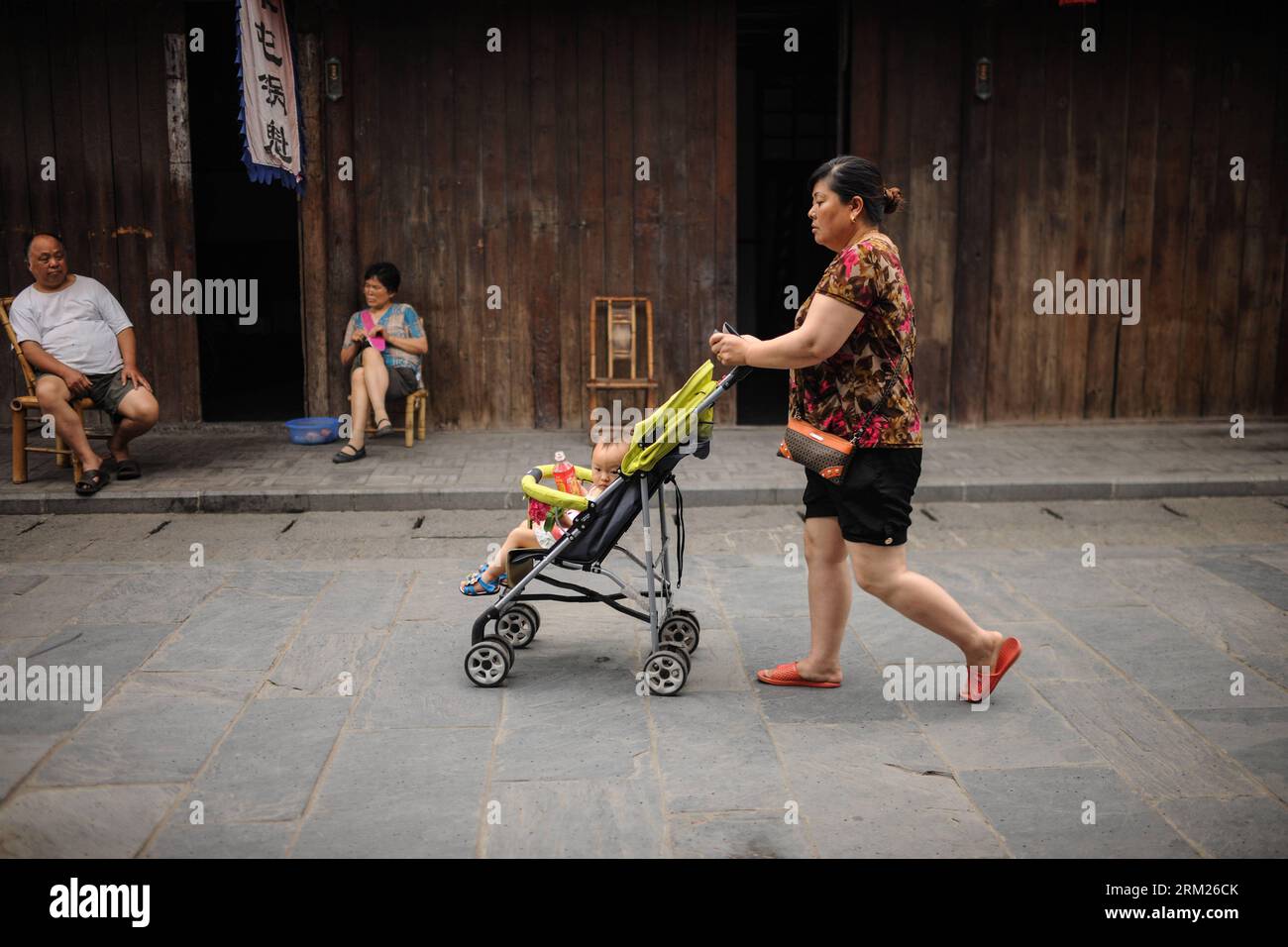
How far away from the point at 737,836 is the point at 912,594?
120 cm

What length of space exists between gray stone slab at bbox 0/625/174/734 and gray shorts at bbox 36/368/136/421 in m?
3.27

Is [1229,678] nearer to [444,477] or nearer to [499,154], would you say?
[444,477]

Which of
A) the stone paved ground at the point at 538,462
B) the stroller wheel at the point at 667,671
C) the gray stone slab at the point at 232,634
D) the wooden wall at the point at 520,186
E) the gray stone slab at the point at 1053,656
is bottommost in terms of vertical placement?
the gray stone slab at the point at 1053,656

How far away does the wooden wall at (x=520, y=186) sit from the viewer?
966cm

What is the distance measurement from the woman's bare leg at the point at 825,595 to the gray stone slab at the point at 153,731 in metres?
2.13

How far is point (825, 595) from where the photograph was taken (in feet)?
14.9

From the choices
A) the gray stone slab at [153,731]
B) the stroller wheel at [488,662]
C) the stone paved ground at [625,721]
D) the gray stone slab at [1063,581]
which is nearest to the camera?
the stone paved ground at [625,721]

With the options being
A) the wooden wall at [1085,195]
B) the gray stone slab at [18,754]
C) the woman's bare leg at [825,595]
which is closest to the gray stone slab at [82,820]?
the gray stone slab at [18,754]

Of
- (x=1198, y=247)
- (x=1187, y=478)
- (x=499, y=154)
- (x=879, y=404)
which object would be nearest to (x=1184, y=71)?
(x=1198, y=247)

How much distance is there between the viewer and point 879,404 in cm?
419

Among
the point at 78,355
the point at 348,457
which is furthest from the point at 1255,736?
the point at 78,355

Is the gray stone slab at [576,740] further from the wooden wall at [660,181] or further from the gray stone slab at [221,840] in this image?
the wooden wall at [660,181]

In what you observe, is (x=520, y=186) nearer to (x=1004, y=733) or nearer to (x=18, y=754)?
(x=18, y=754)

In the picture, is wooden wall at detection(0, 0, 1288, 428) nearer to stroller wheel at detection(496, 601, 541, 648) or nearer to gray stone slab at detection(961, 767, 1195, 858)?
stroller wheel at detection(496, 601, 541, 648)
